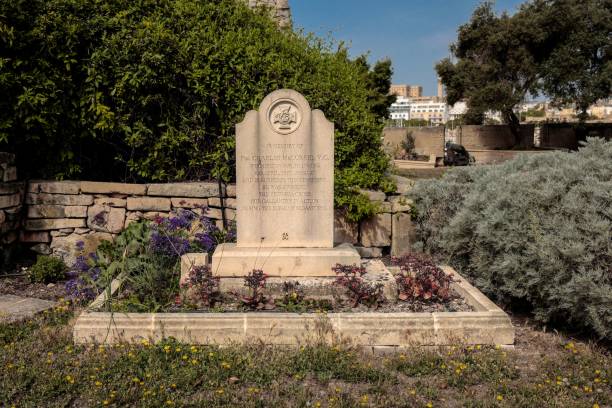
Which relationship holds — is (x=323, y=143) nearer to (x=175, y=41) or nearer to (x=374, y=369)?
(x=374, y=369)

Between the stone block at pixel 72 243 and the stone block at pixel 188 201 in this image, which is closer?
the stone block at pixel 188 201

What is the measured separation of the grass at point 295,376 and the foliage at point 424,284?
64 centimetres

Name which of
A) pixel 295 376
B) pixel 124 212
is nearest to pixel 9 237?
pixel 124 212

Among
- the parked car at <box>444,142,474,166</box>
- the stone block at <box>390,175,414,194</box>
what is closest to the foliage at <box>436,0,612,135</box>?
the parked car at <box>444,142,474,166</box>

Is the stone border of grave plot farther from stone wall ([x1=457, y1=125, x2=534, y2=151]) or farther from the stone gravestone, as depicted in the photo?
stone wall ([x1=457, y1=125, x2=534, y2=151])

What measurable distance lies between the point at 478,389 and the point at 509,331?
71 cm

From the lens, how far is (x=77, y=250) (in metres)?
5.99

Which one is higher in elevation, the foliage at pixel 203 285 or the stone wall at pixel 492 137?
the stone wall at pixel 492 137

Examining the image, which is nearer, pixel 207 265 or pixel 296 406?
pixel 296 406

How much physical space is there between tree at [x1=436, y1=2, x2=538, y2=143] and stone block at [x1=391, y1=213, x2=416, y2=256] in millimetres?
20919

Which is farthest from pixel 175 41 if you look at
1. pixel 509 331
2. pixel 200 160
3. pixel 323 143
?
pixel 509 331

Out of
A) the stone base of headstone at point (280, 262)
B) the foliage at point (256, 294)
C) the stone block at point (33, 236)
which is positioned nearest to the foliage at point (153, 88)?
the stone block at point (33, 236)

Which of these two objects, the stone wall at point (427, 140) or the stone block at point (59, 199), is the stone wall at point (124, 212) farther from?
the stone wall at point (427, 140)

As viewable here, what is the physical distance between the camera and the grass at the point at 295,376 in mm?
2908
